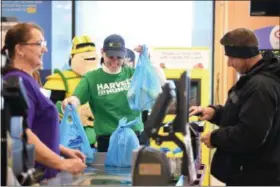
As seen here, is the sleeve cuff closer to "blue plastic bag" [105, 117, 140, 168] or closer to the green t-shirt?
"blue plastic bag" [105, 117, 140, 168]

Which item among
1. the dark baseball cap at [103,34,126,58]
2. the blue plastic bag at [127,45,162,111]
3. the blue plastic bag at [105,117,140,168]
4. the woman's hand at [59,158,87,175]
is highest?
the dark baseball cap at [103,34,126,58]

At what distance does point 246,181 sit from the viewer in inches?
117

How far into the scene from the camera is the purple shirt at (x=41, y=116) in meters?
2.52

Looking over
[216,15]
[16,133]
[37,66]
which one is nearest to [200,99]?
[216,15]

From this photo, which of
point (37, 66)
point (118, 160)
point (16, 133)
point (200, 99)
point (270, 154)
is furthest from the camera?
point (200, 99)

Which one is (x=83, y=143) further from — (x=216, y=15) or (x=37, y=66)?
(x=216, y=15)

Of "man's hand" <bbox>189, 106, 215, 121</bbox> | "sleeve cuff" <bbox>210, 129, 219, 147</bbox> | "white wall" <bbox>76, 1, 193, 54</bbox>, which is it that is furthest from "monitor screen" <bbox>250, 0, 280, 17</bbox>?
"sleeve cuff" <bbox>210, 129, 219, 147</bbox>

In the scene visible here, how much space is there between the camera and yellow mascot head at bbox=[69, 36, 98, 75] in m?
4.84

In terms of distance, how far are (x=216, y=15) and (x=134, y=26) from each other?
3.89ft

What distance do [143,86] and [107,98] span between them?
0.27m

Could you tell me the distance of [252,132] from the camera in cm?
281

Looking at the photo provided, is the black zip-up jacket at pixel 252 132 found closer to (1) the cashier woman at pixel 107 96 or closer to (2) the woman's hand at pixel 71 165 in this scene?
(2) the woman's hand at pixel 71 165

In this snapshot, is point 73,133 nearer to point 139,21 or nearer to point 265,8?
point 265,8

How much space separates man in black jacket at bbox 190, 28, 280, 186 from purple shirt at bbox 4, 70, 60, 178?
2.84 ft
